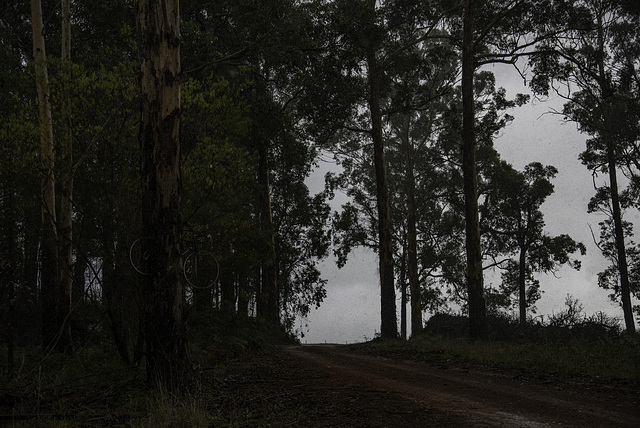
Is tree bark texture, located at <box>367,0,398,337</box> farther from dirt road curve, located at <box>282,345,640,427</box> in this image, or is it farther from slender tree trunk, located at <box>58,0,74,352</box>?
slender tree trunk, located at <box>58,0,74,352</box>

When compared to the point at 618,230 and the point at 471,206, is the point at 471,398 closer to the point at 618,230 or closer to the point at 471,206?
the point at 471,206

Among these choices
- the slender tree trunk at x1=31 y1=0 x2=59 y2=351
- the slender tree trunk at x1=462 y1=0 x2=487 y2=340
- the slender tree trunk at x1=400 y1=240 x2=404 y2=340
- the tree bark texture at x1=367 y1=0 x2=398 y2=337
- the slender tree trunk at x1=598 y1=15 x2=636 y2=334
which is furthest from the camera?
the slender tree trunk at x1=400 y1=240 x2=404 y2=340

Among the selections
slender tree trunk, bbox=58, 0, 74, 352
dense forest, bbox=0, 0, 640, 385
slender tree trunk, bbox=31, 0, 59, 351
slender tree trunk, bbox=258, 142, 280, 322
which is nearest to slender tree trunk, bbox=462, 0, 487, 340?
dense forest, bbox=0, 0, 640, 385

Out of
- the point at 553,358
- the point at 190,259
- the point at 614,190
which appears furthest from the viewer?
the point at 614,190

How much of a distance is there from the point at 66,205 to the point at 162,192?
20.2 feet

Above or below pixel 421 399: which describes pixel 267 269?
above

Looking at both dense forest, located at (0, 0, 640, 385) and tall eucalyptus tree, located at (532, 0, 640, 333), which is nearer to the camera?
dense forest, located at (0, 0, 640, 385)

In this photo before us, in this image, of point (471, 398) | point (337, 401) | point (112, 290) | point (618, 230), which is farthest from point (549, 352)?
point (618, 230)

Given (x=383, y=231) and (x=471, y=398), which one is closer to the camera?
(x=471, y=398)

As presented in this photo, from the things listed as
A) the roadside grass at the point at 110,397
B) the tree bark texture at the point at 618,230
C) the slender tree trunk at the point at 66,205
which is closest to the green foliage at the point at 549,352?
the roadside grass at the point at 110,397

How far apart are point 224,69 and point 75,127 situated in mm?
11169

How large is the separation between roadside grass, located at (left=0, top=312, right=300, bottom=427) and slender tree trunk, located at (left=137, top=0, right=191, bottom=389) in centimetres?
52

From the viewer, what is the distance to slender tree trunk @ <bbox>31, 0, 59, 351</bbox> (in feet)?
37.6

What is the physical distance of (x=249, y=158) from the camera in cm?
1694
